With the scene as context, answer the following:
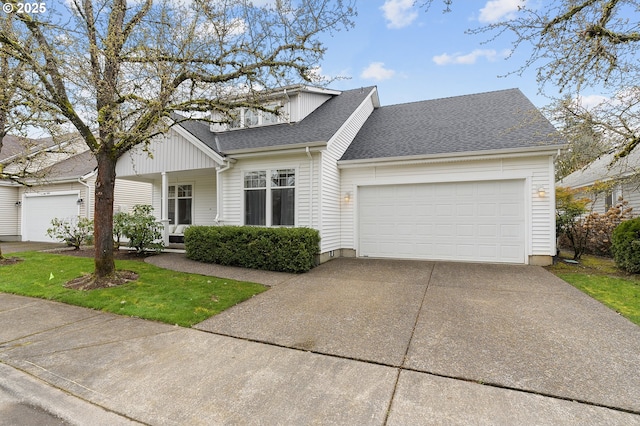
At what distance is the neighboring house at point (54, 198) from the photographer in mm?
13906

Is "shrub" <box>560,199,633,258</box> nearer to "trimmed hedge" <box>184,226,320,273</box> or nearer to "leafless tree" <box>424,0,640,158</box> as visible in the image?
"leafless tree" <box>424,0,640,158</box>

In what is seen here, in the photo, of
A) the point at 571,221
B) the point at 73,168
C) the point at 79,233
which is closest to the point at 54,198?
the point at 73,168

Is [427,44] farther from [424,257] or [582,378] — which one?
[582,378]

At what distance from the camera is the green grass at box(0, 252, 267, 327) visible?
480 centimetres

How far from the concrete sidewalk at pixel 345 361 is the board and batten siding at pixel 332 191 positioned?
3.74m

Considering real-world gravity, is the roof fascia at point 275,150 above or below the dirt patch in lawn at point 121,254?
above

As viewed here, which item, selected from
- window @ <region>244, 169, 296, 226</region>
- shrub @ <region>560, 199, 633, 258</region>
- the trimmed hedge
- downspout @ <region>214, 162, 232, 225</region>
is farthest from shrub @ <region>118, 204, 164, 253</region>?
shrub @ <region>560, 199, 633, 258</region>

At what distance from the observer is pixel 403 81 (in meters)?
10.5

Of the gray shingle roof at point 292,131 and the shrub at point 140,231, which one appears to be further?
the shrub at point 140,231

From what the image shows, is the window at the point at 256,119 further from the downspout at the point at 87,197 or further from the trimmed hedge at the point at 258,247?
the downspout at the point at 87,197

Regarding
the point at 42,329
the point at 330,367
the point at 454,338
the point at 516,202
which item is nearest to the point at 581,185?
the point at 516,202

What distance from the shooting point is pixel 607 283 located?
20.9 feet

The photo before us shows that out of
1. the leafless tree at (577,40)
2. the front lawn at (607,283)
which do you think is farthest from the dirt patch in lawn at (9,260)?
the front lawn at (607,283)

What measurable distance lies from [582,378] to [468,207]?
635 cm
